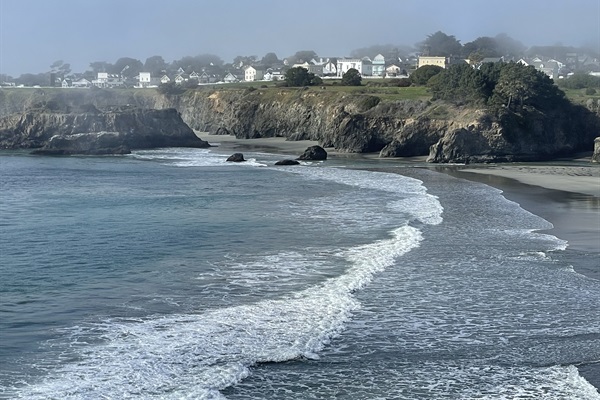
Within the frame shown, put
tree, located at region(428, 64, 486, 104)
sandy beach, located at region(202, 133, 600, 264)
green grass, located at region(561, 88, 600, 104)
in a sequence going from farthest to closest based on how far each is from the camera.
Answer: green grass, located at region(561, 88, 600, 104), tree, located at region(428, 64, 486, 104), sandy beach, located at region(202, 133, 600, 264)

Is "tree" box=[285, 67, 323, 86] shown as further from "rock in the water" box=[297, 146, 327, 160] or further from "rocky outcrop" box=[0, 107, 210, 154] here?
"rock in the water" box=[297, 146, 327, 160]

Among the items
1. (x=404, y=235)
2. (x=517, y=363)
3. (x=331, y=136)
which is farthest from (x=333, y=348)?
(x=331, y=136)

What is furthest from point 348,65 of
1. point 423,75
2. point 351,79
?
point 423,75

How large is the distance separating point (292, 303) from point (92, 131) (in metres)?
65.3

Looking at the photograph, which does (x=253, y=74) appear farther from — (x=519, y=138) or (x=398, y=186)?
(x=398, y=186)

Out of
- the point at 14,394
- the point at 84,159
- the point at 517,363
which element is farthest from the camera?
the point at 84,159

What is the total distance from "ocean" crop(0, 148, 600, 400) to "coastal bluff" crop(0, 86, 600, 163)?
31.6 metres

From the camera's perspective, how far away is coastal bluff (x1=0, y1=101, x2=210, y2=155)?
253 ft

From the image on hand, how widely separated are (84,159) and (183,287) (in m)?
52.9

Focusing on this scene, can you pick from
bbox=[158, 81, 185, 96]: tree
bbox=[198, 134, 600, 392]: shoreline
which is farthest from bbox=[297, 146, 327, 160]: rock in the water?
bbox=[158, 81, 185, 96]: tree

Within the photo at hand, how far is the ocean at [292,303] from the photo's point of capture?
13359 mm

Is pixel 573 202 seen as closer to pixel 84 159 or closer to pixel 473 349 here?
pixel 473 349

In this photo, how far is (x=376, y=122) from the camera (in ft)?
249

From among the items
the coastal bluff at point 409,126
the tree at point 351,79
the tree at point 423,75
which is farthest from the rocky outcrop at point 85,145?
the tree at point 423,75
